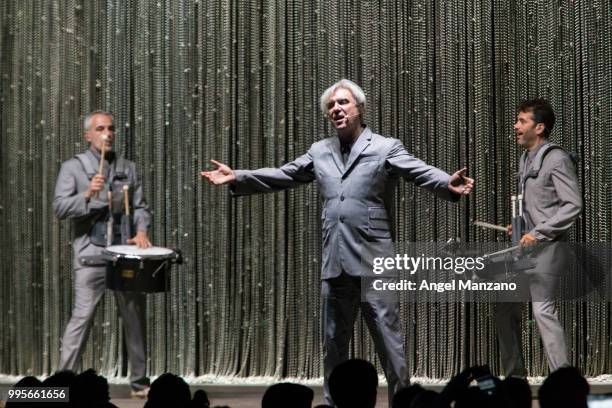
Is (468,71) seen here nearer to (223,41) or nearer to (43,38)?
(223,41)

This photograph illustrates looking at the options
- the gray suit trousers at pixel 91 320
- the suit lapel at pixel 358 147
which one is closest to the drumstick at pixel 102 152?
the gray suit trousers at pixel 91 320

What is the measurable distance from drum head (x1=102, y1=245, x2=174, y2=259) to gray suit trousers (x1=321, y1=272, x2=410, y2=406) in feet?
4.55

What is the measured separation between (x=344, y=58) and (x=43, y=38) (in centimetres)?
216

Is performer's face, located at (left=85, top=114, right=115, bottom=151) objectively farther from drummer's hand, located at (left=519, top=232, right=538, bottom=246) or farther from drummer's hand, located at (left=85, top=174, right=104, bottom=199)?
drummer's hand, located at (left=519, top=232, right=538, bottom=246)

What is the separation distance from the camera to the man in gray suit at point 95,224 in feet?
23.5

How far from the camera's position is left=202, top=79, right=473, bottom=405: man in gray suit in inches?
222

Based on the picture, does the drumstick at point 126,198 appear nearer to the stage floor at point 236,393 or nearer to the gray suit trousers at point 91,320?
the gray suit trousers at point 91,320

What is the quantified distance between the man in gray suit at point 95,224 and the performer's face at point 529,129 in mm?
2222

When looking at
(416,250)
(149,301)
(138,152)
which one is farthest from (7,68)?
(416,250)

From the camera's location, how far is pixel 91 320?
7.22 meters

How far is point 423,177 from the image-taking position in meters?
5.65

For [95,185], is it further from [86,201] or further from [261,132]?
[261,132]

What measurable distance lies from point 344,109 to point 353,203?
470 millimetres

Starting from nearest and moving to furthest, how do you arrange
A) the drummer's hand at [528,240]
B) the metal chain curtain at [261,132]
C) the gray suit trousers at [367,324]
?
1. the gray suit trousers at [367,324]
2. the drummer's hand at [528,240]
3. the metal chain curtain at [261,132]
